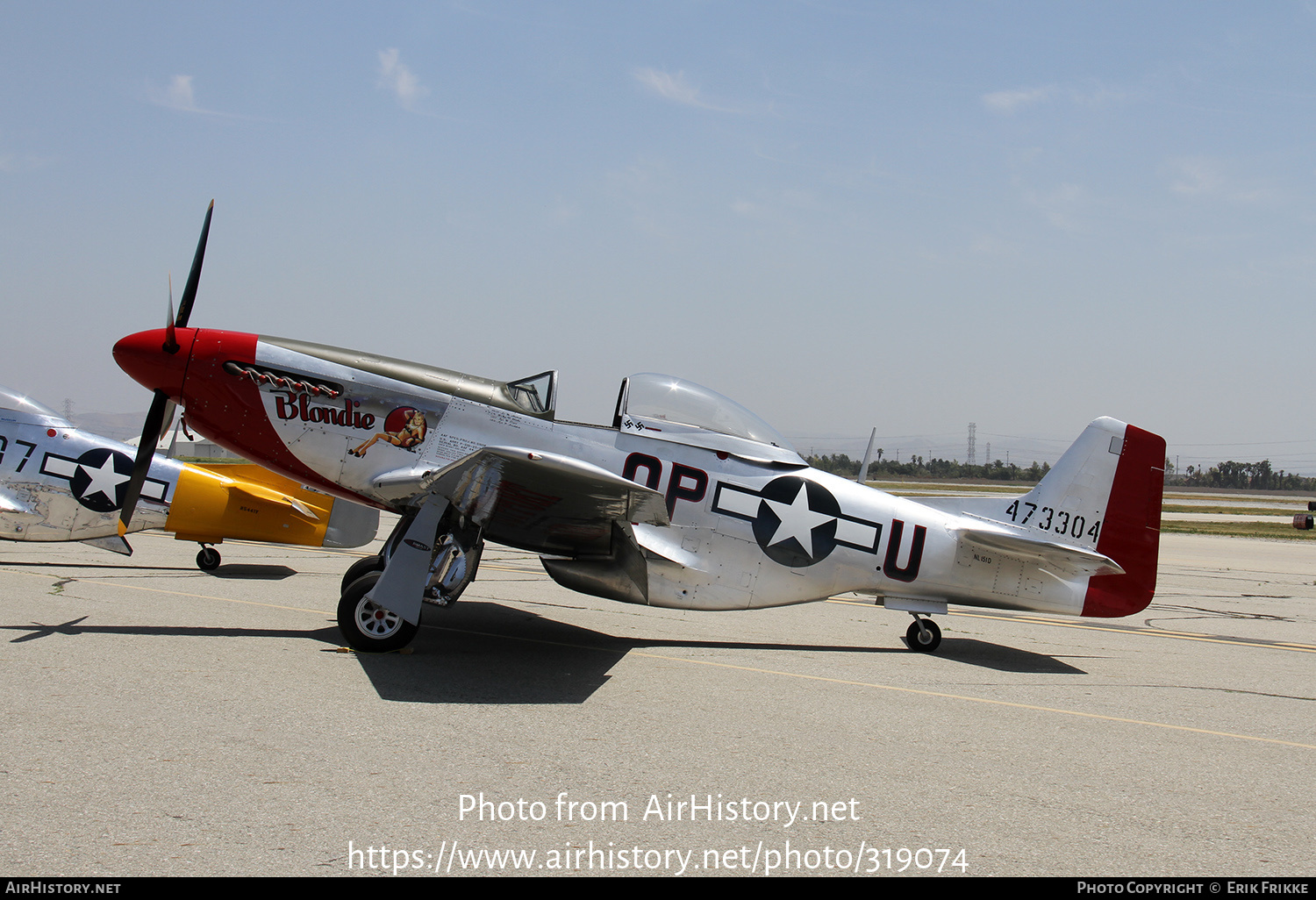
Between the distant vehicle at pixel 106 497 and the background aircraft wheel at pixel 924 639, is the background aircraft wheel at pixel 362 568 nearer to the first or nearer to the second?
the distant vehicle at pixel 106 497

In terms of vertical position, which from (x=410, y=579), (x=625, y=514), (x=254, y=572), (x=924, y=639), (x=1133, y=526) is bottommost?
(x=254, y=572)

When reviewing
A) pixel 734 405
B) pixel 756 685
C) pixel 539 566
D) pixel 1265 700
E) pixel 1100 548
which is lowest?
pixel 539 566

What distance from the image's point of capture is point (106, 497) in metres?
11.6

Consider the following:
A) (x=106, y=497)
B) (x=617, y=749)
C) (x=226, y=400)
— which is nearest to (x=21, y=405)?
(x=106, y=497)

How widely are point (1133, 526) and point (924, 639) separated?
2663 mm

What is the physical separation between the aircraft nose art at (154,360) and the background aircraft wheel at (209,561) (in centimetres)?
522

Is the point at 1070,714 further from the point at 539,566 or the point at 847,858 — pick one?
the point at 539,566

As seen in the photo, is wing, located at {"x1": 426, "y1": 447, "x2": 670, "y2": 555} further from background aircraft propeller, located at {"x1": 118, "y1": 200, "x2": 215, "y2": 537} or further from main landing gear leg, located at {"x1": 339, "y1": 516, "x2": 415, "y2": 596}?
background aircraft propeller, located at {"x1": 118, "y1": 200, "x2": 215, "y2": 537}

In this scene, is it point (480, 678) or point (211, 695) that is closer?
point (211, 695)

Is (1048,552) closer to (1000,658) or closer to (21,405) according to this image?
(1000,658)

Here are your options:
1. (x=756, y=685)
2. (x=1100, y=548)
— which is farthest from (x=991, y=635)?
(x=756, y=685)
